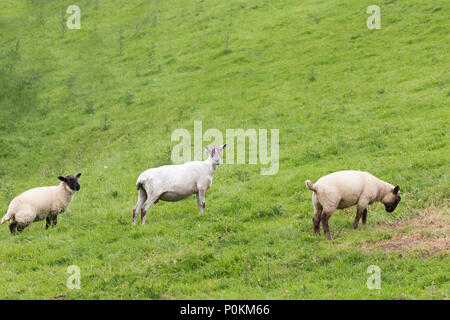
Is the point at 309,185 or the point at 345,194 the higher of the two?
the point at 309,185

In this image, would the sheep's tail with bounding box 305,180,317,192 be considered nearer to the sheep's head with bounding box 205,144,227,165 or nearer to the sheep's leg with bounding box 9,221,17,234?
the sheep's head with bounding box 205,144,227,165

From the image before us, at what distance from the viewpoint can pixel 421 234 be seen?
10.9 meters

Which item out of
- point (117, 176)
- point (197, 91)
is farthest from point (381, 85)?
point (117, 176)

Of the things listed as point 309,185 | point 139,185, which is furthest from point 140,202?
point 309,185

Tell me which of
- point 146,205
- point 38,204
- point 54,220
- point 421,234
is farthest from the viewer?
point 54,220

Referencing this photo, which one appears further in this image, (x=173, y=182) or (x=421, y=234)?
(x=173, y=182)

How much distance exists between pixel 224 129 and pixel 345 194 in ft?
42.0

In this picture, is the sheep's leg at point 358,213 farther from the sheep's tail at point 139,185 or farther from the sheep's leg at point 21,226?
the sheep's leg at point 21,226

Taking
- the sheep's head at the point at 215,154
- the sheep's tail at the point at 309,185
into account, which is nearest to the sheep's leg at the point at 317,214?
the sheep's tail at the point at 309,185

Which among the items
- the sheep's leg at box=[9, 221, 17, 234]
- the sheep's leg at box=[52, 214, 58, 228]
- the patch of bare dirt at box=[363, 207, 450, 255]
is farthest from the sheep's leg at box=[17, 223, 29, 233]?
the patch of bare dirt at box=[363, 207, 450, 255]

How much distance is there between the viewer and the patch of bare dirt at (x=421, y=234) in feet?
33.6

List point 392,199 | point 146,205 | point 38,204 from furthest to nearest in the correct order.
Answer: point 38,204
point 146,205
point 392,199

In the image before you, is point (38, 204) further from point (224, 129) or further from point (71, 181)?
point (224, 129)

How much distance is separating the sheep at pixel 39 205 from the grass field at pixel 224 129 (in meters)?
0.45
